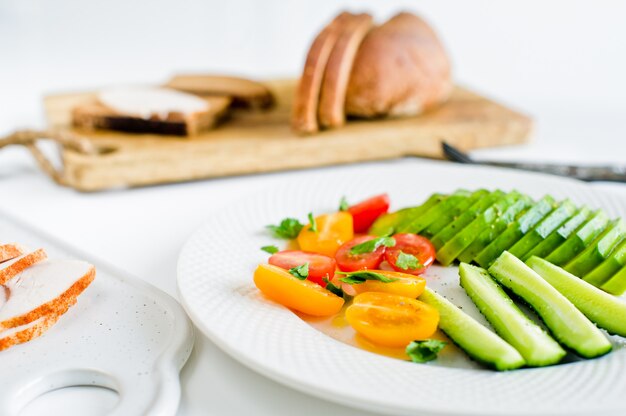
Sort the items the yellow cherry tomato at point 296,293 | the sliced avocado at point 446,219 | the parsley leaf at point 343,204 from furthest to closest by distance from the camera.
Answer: the parsley leaf at point 343,204, the sliced avocado at point 446,219, the yellow cherry tomato at point 296,293

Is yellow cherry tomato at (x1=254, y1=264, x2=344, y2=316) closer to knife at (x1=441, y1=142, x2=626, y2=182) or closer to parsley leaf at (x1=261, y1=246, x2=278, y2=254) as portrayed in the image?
parsley leaf at (x1=261, y1=246, x2=278, y2=254)

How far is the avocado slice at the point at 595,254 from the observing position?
2340 mm

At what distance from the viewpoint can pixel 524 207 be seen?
2650mm

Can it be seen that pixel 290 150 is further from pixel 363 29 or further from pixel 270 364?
pixel 270 364

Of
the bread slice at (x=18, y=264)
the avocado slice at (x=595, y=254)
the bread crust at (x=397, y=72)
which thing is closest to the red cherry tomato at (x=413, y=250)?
the avocado slice at (x=595, y=254)

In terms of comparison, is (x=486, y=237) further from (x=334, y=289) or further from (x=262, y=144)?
(x=262, y=144)

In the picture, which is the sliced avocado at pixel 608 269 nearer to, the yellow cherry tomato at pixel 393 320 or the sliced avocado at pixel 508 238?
the sliced avocado at pixel 508 238

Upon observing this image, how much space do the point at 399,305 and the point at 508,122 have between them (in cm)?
243

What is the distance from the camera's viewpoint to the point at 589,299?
209cm

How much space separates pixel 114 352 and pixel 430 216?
1.25m

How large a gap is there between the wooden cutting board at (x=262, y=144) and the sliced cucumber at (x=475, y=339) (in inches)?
71.8

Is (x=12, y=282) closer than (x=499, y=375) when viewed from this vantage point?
Answer: No

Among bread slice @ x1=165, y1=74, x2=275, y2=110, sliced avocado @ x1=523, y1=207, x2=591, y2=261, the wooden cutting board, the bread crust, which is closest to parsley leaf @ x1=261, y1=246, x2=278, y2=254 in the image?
sliced avocado @ x1=523, y1=207, x2=591, y2=261

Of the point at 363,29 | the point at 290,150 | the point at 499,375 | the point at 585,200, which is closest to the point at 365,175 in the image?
the point at 290,150
